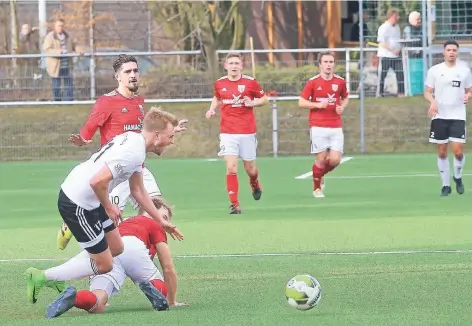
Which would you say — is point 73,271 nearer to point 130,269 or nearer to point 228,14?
point 130,269

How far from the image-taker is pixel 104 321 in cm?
906

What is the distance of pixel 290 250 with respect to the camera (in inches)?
509

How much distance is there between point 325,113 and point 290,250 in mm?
6148

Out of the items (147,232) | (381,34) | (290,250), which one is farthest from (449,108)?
(147,232)

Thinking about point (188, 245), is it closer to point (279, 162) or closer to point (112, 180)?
point (112, 180)

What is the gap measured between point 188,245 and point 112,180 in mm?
4403

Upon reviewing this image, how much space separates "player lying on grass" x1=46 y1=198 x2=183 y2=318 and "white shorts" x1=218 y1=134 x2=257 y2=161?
740cm

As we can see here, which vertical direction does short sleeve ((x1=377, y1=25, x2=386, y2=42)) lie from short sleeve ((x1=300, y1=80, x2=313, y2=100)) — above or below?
above

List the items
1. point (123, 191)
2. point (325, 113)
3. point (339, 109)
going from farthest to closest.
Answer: point (325, 113)
point (339, 109)
point (123, 191)

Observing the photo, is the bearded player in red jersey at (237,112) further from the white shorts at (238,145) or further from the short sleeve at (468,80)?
the short sleeve at (468,80)

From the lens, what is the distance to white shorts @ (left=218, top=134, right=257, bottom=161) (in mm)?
17266

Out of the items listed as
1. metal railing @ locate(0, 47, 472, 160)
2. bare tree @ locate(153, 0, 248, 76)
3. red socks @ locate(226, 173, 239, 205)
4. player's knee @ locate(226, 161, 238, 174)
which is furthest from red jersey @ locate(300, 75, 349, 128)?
bare tree @ locate(153, 0, 248, 76)

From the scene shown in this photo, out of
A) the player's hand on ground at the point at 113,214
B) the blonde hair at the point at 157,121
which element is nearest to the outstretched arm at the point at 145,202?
the player's hand on ground at the point at 113,214

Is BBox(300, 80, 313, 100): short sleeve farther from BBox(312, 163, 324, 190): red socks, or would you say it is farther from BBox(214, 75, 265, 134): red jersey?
BBox(214, 75, 265, 134): red jersey
